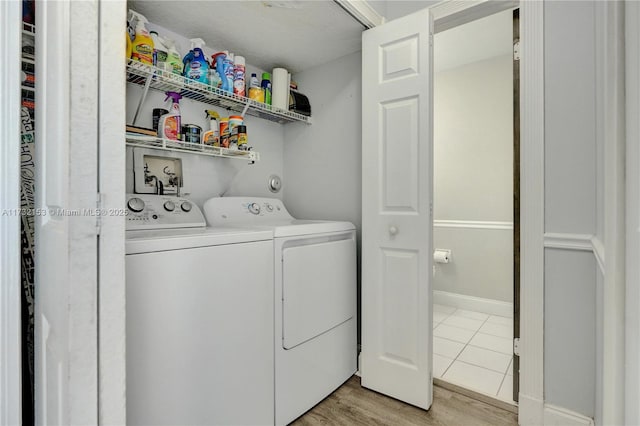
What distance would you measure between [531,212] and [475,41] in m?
2.01

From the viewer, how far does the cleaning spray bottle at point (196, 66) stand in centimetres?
168

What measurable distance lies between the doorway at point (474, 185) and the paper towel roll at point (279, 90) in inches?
59.3

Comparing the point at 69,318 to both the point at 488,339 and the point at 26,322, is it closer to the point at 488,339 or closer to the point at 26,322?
the point at 26,322

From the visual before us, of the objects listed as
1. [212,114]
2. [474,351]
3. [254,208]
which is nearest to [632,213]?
[254,208]

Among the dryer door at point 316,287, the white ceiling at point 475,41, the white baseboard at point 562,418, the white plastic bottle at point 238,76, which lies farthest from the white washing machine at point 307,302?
the white ceiling at point 475,41

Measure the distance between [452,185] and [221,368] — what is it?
2919 millimetres

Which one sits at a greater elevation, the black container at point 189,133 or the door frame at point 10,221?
the black container at point 189,133

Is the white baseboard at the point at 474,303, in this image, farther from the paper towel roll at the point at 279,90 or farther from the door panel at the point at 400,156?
the paper towel roll at the point at 279,90

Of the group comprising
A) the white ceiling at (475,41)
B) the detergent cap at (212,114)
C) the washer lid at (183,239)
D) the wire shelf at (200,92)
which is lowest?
the washer lid at (183,239)

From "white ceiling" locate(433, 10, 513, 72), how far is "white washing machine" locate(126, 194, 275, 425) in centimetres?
247

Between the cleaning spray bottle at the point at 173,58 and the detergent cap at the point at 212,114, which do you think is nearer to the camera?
the cleaning spray bottle at the point at 173,58

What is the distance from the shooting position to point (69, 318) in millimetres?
699

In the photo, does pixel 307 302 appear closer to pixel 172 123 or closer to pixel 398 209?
pixel 398 209

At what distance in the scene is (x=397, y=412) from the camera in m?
1.65
